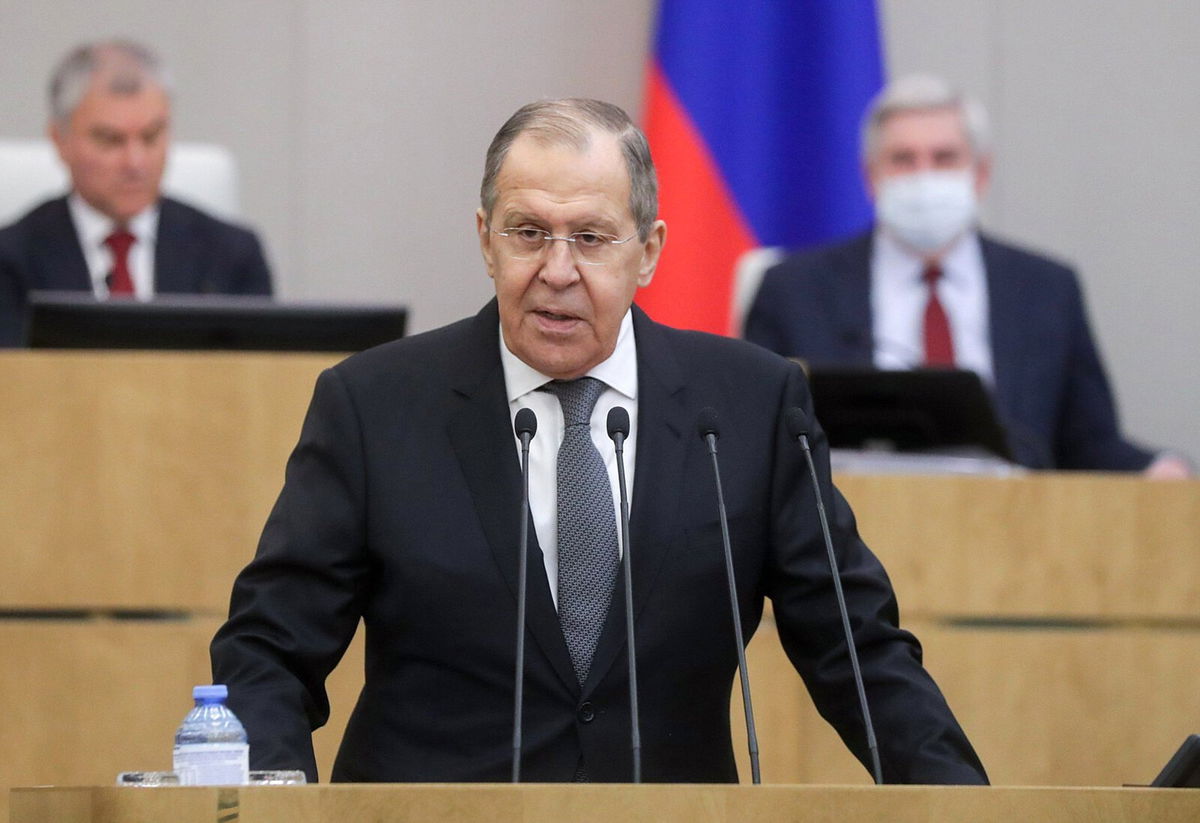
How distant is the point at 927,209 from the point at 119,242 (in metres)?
2.18

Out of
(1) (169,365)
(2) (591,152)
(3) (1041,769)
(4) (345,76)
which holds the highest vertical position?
(4) (345,76)

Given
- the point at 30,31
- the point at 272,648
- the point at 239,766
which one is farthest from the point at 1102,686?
the point at 30,31

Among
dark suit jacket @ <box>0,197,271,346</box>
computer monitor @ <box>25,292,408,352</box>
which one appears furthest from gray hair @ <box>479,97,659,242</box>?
dark suit jacket @ <box>0,197,271,346</box>

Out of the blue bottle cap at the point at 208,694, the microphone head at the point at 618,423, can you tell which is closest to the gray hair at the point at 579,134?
the microphone head at the point at 618,423

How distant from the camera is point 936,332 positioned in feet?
16.3

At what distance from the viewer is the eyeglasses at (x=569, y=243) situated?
7.76 ft

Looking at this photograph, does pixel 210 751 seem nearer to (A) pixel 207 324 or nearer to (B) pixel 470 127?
(A) pixel 207 324

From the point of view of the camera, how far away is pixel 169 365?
11.2 ft

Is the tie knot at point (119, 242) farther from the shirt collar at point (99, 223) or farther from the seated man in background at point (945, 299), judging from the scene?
the seated man in background at point (945, 299)

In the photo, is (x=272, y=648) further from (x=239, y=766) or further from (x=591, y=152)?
(x=591, y=152)

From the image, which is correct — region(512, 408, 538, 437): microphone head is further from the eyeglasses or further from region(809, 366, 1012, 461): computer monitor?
region(809, 366, 1012, 461): computer monitor

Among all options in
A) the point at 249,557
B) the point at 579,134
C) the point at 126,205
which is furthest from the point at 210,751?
the point at 126,205

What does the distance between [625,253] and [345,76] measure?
390 cm

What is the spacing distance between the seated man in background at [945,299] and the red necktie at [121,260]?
164 centimetres
